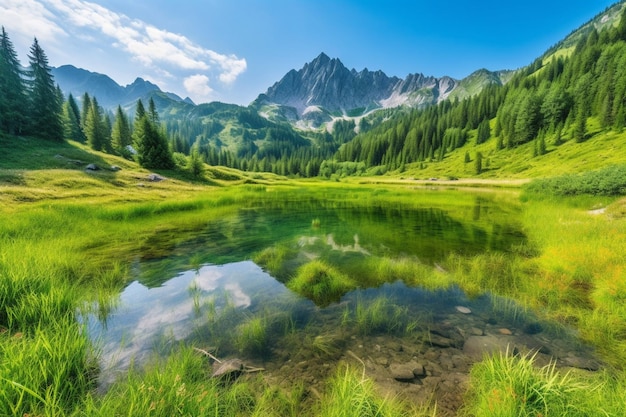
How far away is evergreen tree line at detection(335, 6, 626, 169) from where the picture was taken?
9744 cm

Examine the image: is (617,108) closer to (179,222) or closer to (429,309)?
(429,309)

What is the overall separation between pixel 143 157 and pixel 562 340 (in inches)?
2979

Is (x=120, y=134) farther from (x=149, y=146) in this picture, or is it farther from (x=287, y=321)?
(x=287, y=321)

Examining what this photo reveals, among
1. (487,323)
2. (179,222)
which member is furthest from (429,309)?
(179,222)

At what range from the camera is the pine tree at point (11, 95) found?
55031 mm

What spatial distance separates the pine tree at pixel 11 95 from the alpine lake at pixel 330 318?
75.4 metres

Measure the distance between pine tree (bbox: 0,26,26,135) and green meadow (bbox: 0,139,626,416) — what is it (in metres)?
61.1

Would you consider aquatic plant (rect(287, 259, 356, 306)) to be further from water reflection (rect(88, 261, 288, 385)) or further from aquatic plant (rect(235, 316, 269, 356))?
aquatic plant (rect(235, 316, 269, 356))

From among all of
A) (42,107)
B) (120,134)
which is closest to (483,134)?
(120,134)

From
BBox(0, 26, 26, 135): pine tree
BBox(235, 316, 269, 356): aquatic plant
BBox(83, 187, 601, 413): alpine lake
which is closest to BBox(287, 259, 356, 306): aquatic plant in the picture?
BBox(83, 187, 601, 413): alpine lake

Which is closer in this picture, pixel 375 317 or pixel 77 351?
pixel 77 351

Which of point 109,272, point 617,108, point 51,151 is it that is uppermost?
point 617,108

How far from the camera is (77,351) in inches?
176

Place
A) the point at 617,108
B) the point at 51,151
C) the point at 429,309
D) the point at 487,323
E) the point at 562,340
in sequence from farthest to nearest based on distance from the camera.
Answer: the point at 617,108, the point at 51,151, the point at 429,309, the point at 487,323, the point at 562,340
